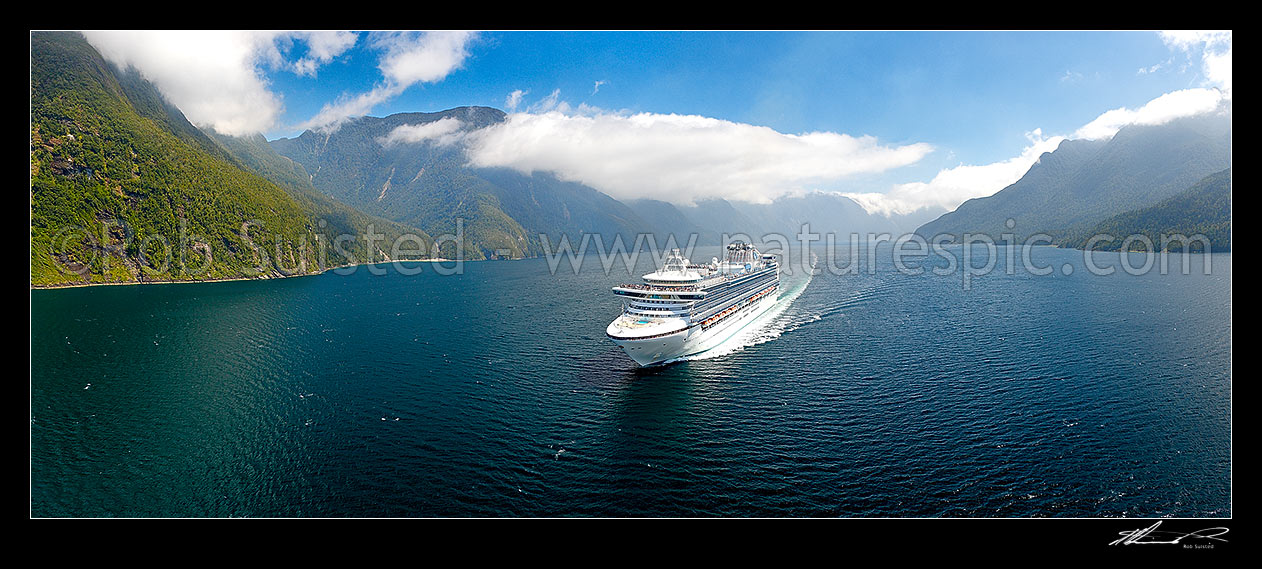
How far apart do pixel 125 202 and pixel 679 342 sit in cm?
14961

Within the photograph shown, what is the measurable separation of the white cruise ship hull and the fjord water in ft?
4.94

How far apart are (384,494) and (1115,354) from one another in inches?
2472

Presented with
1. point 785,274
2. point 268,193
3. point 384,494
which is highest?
point 268,193

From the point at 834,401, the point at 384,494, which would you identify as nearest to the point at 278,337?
the point at 384,494

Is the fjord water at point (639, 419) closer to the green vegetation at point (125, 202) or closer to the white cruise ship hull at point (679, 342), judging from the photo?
the white cruise ship hull at point (679, 342)

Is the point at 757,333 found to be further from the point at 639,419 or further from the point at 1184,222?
the point at 1184,222

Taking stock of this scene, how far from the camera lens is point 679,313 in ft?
155

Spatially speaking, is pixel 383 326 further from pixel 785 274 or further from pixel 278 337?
pixel 785 274

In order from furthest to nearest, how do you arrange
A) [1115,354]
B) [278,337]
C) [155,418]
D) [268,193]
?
[268,193], [278,337], [1115,354], [155,418]

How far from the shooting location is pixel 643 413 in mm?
34156

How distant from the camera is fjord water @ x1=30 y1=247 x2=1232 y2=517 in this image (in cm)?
2356
